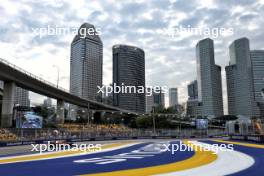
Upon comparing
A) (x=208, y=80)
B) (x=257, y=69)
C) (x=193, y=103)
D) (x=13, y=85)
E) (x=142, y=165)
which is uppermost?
(x=257, y=69)

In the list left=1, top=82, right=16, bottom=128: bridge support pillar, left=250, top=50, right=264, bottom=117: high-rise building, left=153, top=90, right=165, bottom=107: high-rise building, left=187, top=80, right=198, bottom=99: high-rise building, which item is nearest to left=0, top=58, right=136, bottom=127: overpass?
left=1, top=82, right=16, bottom=128: bridge support pillar

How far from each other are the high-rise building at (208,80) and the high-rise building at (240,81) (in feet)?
18.8

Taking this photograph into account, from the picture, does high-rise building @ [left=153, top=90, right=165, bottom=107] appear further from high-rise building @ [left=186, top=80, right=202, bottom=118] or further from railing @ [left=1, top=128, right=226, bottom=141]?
railing @ [left=1, top=128, right=226, bottom=141]

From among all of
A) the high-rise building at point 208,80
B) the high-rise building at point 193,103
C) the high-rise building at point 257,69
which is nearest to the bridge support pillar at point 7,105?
the high-rise building at point 208,80

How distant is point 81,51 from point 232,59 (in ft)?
269

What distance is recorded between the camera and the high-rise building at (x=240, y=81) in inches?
4471

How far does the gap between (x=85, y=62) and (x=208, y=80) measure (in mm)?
67759

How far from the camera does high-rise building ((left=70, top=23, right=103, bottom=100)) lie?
7306cm

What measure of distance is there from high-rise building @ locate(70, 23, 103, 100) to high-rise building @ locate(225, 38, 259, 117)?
200 ft

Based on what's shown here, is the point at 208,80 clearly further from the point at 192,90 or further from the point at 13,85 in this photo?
the point at 13,85

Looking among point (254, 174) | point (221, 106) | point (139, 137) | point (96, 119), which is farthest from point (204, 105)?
point (254, 174)

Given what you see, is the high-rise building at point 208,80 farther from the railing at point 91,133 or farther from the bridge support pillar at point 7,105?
the bridge support pillar at point 7,105

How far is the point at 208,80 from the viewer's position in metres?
125

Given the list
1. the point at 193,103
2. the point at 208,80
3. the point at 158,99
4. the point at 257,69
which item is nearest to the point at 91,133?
the point at 257,69
